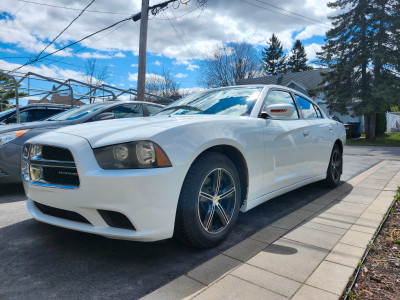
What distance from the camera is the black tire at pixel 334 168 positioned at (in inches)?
174

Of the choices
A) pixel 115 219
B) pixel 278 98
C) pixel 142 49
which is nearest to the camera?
pixel 115 219

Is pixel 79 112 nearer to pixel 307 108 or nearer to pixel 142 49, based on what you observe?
pixel 307 108

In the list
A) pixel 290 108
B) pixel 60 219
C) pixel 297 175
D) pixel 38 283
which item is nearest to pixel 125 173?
pixel 60 219

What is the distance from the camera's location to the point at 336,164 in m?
4.64

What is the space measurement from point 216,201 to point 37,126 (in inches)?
133

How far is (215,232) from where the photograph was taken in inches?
91.2

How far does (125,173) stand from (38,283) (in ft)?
2.95

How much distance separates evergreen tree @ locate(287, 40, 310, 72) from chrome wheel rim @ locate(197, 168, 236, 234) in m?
53.2

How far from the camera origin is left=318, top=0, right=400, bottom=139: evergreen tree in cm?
1748

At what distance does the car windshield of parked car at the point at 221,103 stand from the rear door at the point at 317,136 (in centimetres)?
111

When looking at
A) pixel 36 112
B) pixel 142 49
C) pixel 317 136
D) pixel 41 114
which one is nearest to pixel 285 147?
pixel 317 136

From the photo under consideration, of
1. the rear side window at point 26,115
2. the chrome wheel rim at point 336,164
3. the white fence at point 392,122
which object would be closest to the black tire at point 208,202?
the chrome wheel rim at point 336,164

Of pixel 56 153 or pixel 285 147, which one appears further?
pixel 285 147

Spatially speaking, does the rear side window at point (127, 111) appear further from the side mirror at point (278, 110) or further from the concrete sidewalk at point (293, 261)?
the concrete sidewalk at point (293, 261)
